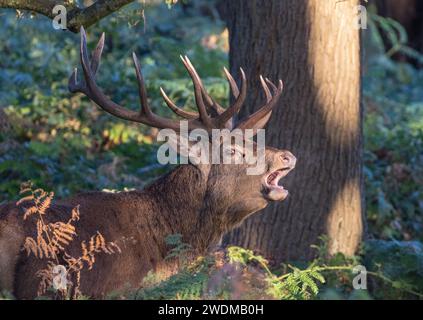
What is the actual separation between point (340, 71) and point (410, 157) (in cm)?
299

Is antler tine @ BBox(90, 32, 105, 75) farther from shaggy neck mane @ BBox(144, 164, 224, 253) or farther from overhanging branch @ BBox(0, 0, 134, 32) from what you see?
shaggy neck mane @ BBox(144, 164, 224, 253)

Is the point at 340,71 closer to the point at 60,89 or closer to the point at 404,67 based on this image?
the point at 60,89

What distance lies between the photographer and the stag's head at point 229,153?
7871 mm

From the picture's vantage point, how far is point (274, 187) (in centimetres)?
792

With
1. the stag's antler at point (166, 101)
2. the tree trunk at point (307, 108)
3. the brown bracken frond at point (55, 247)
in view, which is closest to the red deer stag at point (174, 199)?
the stag's antler at point (166, 101)

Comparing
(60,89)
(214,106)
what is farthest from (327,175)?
(60,89)

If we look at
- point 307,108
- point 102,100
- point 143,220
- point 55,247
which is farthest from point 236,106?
point 55,247

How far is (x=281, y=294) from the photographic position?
6910 millimetres

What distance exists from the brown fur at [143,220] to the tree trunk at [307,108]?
1.10 m

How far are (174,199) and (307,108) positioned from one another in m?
1.76

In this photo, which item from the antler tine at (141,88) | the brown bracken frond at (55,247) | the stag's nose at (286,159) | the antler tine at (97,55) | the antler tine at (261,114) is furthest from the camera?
the antler tine at (261,114)

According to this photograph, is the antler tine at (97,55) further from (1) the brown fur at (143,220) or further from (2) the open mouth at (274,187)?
(2) the open mouth at (274,187)

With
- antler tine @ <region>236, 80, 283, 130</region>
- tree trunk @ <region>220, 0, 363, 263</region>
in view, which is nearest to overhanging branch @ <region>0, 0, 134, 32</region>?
antler tine @ <region>236, 80, 283, 130</region>

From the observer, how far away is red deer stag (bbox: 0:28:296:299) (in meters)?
7.41
